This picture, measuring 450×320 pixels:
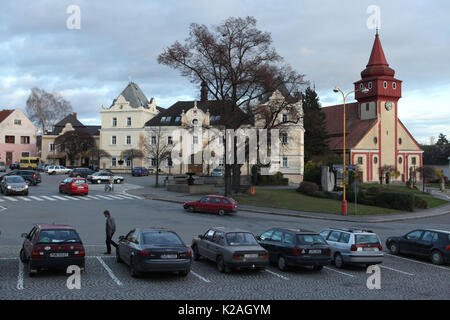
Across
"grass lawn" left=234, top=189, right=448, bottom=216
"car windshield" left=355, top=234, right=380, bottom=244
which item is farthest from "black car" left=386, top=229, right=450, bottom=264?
"grass lawn" left=234, top=189, right=448, bottom=216

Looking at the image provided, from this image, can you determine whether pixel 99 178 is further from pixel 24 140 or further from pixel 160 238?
pixel 24 140

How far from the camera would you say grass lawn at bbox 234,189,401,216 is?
3745cm

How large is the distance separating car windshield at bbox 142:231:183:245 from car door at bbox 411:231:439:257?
35.0ft

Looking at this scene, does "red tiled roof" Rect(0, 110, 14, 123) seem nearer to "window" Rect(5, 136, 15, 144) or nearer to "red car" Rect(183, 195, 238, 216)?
"window" Rect(5, 136, 15, 144)

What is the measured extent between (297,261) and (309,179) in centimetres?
3881

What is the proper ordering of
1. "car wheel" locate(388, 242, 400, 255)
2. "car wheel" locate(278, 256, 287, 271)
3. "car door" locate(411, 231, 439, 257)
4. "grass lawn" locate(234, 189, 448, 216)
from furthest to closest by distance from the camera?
1. "grass lawn" locate(234, 189, 448, 216)
2. "car wheel" locate(388, 242, 400, 255)
3. "car door" locate(411, 231, 439, 257)
4. "car wheel" locate(278, 256, 287, 271)

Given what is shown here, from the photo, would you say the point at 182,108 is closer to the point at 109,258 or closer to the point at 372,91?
the point at 372,91

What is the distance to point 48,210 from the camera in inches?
Answer: 1153

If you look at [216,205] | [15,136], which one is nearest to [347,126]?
[216,205]

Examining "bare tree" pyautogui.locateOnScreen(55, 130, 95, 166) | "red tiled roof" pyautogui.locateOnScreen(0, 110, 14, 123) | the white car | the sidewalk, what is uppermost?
"red tiled roof" pyautogui.locateOnScreen(0, 110, 14, 123)

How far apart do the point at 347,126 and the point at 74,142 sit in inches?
1917

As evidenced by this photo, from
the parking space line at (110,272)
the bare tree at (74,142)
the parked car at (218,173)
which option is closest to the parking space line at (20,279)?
the parking space line at (110,272)

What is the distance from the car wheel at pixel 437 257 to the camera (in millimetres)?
17389

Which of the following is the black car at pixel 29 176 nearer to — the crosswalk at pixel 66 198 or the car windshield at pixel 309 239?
the crosswalk at pixel 66 198
